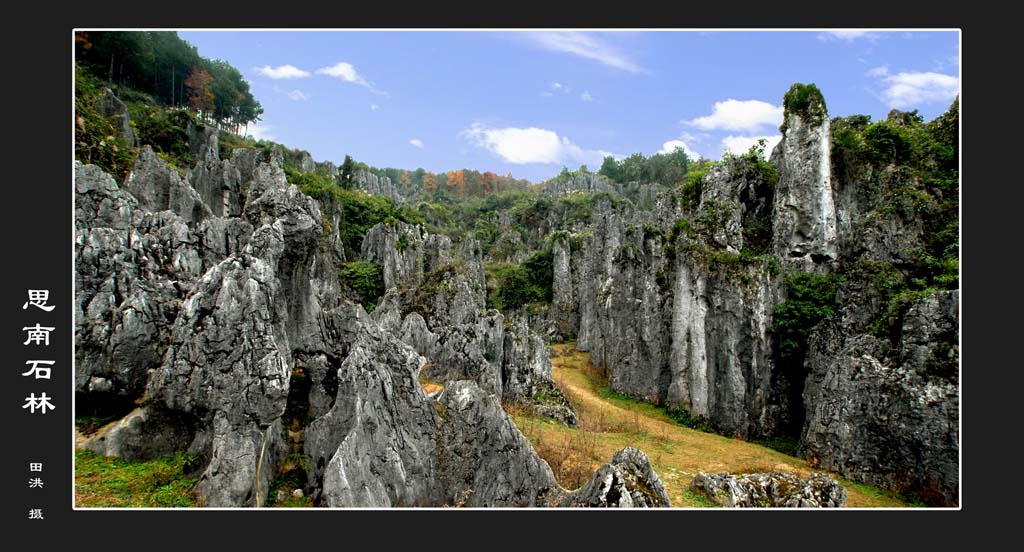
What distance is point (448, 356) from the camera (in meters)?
15.4

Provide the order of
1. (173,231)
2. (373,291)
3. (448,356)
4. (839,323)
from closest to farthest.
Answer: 1. (173,231)
2. (839,323)
3. (448,356)
4. (373,291)

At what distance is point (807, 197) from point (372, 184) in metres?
66.1

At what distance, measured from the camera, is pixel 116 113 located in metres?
32.5

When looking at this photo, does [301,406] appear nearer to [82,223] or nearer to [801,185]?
[82,223]

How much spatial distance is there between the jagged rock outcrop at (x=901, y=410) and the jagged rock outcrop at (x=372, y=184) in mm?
57608

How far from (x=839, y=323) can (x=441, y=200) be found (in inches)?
3084

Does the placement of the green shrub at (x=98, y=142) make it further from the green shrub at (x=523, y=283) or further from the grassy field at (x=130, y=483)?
the green shrub at (x=523, y=283)

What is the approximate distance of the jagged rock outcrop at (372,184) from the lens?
6603cm

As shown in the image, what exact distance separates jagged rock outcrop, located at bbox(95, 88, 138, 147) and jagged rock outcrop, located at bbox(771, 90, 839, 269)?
36.4 metres

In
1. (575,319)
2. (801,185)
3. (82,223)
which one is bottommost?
(575,319)

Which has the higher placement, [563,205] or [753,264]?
[563,205]

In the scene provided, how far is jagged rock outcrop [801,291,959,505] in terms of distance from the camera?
10.6m

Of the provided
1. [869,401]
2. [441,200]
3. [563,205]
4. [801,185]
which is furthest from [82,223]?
[441,200]

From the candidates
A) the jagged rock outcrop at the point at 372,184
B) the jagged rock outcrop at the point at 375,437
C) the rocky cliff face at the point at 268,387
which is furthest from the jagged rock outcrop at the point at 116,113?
the jagged rock outcrop at the point at 375,437
